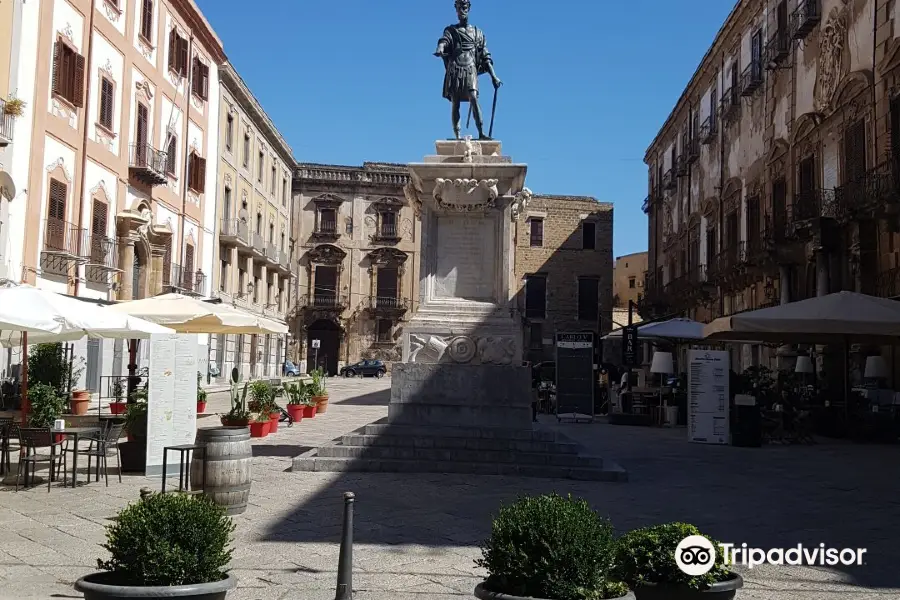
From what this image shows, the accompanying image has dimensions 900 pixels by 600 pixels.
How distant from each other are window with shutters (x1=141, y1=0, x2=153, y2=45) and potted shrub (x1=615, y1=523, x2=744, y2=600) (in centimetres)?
2558

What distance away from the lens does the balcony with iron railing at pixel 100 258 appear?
75.2 feet

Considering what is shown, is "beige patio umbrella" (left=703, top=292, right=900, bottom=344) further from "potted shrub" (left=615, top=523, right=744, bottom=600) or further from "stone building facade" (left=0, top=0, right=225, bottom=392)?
"stone building facade" (left=0, top=0, right=225, bottom=392)

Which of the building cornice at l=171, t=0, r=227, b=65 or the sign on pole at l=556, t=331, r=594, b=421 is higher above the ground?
the building cornice at l=171, t=0, r=227, b=65

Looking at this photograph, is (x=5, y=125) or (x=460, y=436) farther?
(x=5, y=125)

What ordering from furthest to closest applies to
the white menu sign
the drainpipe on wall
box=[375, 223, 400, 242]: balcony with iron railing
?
box=[375, 223, 400, 242]: balcony with iron railing → the drainpipe on wall → the white menu sign

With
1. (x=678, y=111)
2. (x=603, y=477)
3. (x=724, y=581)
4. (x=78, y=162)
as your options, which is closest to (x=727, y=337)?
(x=603, y=477)

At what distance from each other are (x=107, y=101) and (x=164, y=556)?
73.7ft

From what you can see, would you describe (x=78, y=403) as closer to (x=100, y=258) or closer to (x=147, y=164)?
(x=100, y=258)

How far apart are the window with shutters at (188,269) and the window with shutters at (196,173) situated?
6.83 ft

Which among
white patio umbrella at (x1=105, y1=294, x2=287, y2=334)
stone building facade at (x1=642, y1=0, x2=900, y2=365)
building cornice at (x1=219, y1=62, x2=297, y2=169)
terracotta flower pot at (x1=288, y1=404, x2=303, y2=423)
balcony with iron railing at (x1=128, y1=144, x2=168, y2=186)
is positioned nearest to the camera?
white patio umbrella at (x1=105, y1=294, x2=287, y2=334)

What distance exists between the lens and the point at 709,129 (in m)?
32.3

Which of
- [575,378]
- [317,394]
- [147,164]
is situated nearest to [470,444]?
[317,394]

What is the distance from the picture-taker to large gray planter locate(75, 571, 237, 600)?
364 cm

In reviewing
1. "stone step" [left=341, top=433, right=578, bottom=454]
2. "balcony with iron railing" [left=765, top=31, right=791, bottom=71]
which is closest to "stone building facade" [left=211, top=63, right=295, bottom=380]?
"balcony with iron railing" [left=765, top=31, right=791, bottom=71]
